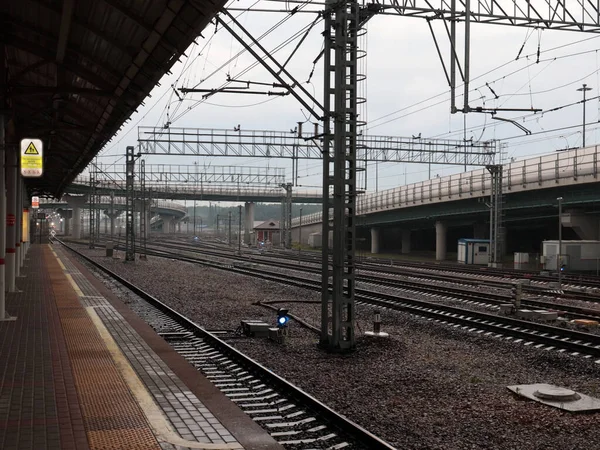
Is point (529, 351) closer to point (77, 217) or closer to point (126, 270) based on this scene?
point (126, 270)

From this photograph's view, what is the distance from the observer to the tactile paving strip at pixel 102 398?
6684mm

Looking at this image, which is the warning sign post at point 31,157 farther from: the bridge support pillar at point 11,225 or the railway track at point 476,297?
the railway track at point 476,297

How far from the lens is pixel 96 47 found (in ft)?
44.2

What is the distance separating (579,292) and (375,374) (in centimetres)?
1781

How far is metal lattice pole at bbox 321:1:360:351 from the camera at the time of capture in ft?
40.3

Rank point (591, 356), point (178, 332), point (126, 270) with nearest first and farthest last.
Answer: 1. point (591, 356)
2. point (178, 332)
3. point (126, 270)

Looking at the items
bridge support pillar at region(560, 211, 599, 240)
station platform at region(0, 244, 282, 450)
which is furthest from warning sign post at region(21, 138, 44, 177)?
bridge support pillar at region(560, 211, 599, 240)

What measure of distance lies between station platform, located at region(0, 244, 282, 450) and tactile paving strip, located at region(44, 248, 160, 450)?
0.01 m

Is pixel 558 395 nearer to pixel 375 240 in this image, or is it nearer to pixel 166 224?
pixel 375 240

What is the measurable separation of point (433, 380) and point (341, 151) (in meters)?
4.49

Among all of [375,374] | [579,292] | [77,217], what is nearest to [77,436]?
[375,374]

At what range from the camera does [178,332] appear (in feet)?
50.4

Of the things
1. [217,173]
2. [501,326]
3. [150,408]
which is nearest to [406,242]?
[217,173]

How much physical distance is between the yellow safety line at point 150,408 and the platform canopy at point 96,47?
538cm
